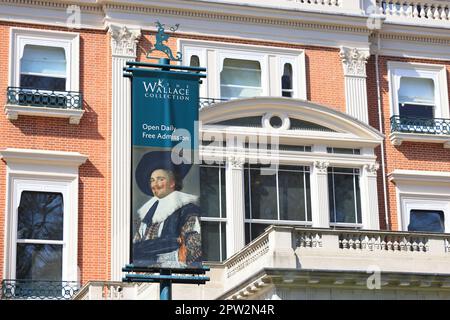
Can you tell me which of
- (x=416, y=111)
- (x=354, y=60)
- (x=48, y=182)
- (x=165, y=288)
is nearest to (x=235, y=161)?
(x=48, y=182)

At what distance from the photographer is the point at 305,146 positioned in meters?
29.7

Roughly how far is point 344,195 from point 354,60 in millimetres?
4260

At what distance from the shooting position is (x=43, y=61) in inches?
1156

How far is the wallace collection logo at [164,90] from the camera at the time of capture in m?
18.8

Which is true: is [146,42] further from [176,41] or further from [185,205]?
[185,205]

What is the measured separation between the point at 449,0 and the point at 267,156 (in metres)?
8.75

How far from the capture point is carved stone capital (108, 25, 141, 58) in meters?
29.6

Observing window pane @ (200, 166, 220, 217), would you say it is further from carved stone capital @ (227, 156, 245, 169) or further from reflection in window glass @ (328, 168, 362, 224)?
reflection in window glass @ (328, 168, 362, 224)

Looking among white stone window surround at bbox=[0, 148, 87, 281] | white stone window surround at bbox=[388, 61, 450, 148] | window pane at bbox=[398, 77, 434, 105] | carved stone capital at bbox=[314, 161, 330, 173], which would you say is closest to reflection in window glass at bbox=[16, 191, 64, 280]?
white stone window surround at bbox=[0, 148, 87, 281]

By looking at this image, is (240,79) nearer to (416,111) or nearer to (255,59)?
(255,59)

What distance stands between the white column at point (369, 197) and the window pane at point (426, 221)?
1.36 m

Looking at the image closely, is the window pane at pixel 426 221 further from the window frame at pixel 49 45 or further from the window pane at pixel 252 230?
the window frame at pixel 49 45

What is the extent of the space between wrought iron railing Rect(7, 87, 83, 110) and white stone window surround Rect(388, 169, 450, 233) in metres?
9.18

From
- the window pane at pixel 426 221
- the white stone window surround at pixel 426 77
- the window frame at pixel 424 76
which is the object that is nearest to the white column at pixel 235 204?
the window pane at pixel 426 221
